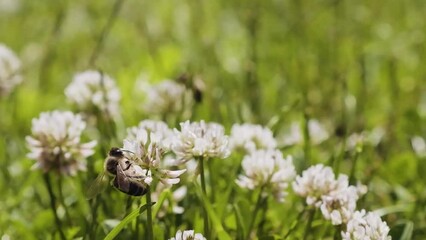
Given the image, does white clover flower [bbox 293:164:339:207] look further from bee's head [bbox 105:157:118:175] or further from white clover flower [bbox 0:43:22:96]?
white clover flower [bbox 0:43:22:96]

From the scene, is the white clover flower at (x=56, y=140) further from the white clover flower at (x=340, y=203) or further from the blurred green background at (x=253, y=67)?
the white clover flower at (x=340, y=203)

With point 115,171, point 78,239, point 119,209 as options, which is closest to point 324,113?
point 119,209

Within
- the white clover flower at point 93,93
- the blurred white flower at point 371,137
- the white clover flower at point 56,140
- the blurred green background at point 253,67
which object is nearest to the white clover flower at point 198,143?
the white clover flower at point 56,140

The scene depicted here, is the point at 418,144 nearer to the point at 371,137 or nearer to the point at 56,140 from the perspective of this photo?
the point at 371,137

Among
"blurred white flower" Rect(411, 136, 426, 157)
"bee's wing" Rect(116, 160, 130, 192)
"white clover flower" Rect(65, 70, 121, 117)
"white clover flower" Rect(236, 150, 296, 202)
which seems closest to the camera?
"bee's wing" Rect(116, 160, 130, 192)

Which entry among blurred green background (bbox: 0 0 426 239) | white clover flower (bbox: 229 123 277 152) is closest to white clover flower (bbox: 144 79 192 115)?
blurred green background (bbox: 0 0 426 239)
